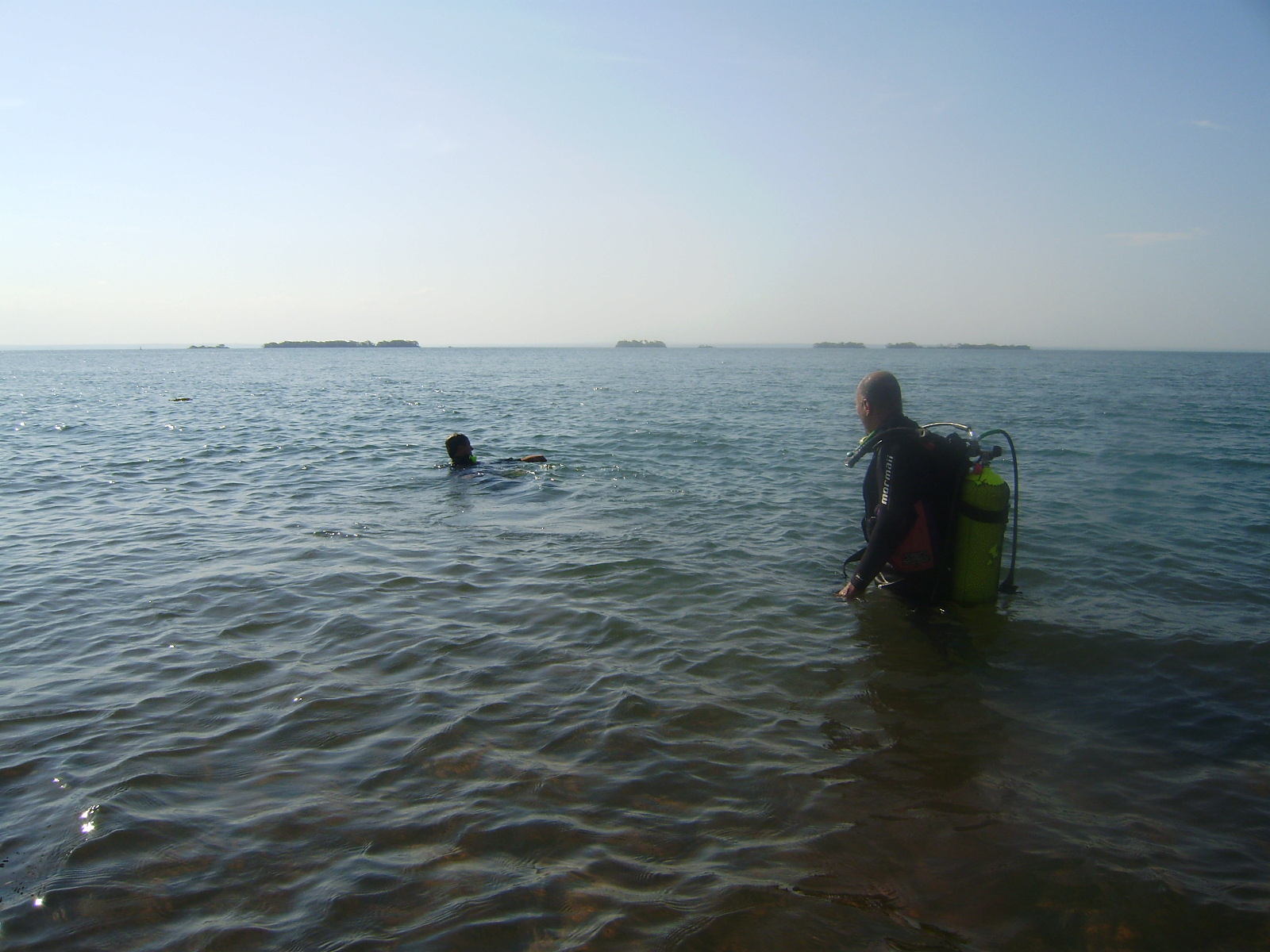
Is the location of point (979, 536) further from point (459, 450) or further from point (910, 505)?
point (459, 450)

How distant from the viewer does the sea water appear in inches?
123

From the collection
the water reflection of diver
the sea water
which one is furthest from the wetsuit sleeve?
the water reflection of diver

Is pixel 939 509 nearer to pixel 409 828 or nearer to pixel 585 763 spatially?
pixel 585 763

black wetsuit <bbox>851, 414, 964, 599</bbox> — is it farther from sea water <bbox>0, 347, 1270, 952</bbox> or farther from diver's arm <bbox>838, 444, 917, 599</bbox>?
sea water <bbox>0, 347, 1270, 952</bbox>

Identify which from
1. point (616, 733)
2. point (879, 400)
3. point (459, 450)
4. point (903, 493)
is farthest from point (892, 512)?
point (459, 450)

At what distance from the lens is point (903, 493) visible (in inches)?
218

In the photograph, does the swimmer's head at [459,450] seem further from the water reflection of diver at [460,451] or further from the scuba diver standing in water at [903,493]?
the scuba diver standing in water at [903,493]

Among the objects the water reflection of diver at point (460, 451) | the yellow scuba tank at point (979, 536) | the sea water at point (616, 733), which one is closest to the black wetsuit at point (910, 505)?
the yellow scuba tank at point (979, 536)

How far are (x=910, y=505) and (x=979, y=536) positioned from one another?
0.61 m

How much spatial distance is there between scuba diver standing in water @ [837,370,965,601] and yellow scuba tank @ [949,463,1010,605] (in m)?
0.10

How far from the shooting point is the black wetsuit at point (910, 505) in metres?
5.53

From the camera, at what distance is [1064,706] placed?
4.95m

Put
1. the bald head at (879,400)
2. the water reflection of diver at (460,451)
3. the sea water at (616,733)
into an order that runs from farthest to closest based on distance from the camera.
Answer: the water reflection of diver at (460,451), the bald head at (879,400), the sea water at (616,733)

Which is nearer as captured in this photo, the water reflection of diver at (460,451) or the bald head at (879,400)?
the bald head at (879,400)
